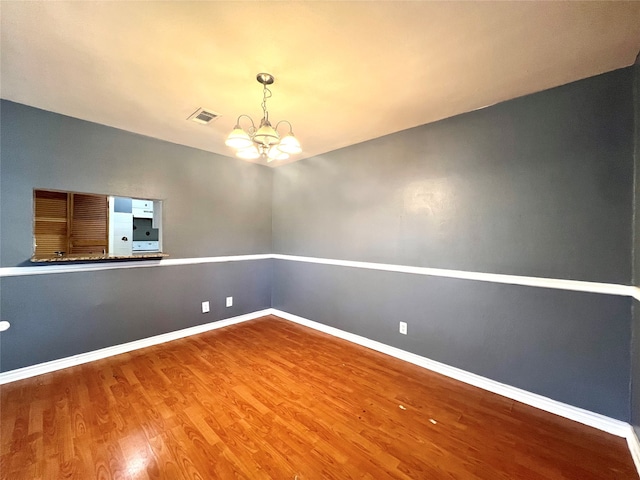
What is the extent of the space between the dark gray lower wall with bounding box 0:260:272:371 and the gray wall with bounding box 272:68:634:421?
1900mm

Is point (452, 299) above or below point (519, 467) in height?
above

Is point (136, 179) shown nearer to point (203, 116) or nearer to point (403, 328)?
point (203, 116)

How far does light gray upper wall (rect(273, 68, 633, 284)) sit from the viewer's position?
1760mm

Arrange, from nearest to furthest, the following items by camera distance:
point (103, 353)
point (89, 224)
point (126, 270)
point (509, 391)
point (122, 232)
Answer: point (509, 391)
point (103, 353)
point (126, 270)
point (89, 224)
point (122, 232)

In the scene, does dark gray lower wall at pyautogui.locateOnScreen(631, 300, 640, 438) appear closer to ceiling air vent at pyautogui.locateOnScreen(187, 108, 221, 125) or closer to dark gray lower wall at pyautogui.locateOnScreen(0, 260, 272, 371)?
ceiling air vent at pyautogui.locateOnScreen(187, 108, 221, 125)

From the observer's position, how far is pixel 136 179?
2918 millimetres

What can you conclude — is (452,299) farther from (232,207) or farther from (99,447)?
(232,207)

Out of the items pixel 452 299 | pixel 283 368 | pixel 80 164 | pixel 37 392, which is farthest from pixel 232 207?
pixel 452 299

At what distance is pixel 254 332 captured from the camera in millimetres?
3457

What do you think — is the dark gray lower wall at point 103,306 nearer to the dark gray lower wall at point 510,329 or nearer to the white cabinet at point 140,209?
the white cabinet at point 140,209

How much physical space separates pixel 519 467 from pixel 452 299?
122 cm

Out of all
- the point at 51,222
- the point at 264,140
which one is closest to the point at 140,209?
the point at 51,222

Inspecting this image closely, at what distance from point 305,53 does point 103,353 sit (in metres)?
3.41

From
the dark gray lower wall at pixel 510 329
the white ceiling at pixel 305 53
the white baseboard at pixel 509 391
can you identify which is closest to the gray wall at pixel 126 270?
the white ceiling at pixel 305 53
